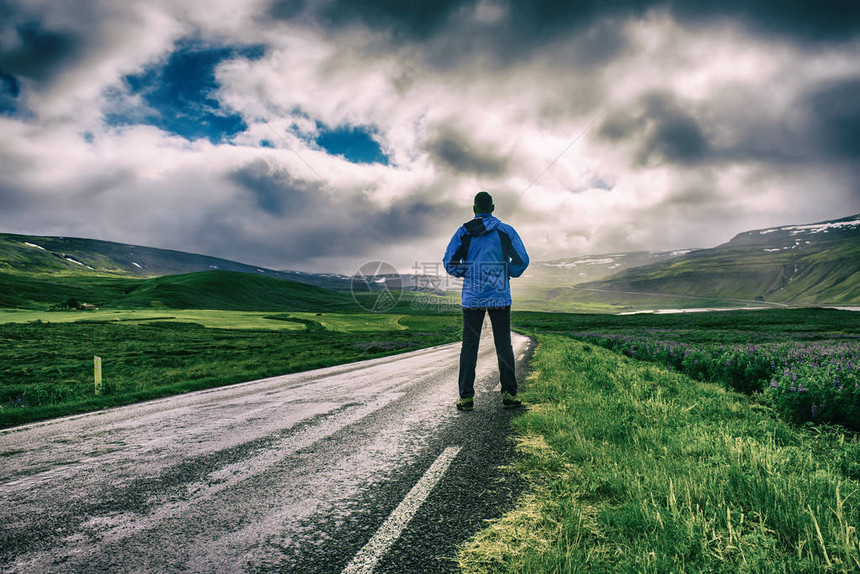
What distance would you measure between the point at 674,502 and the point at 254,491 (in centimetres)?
350

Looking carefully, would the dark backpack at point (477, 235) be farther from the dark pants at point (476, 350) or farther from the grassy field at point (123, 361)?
the grassy field at point (123, 361)

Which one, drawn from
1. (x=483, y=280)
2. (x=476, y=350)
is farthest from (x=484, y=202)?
(x=476, y=350)

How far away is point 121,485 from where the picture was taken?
144 inches

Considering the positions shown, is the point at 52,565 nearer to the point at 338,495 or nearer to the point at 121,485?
the point at 121,485

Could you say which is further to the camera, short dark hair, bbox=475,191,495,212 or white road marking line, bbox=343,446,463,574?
short dark hair, bbox=475,191,495,212

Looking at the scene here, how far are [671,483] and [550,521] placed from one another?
40.5 inches

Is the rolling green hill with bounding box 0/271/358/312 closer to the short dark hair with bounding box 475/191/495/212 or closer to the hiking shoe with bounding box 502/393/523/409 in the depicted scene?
the short dark hair with bounding box 475/191/495/212

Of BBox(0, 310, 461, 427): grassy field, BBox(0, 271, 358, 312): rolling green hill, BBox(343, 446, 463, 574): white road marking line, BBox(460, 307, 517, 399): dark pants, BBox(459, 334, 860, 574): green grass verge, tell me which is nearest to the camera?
BBox(459, 334, 860, 574): green grass verge

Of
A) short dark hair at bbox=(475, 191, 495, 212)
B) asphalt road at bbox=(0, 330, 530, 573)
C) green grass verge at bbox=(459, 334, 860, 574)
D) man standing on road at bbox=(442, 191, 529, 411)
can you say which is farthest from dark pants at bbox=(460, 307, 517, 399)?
short dark hair at bbox=(475, 191, 495, 212)

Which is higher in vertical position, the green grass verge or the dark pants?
the dark pants

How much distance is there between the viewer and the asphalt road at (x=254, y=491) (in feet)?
8.10

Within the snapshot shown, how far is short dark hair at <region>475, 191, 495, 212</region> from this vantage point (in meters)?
7.07

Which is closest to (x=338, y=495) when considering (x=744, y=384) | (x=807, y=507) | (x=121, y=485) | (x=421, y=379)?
(x=121, y=485)

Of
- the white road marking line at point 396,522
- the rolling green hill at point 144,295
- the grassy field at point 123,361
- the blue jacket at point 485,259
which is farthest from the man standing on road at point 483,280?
the rolling green hill at point 144,295
